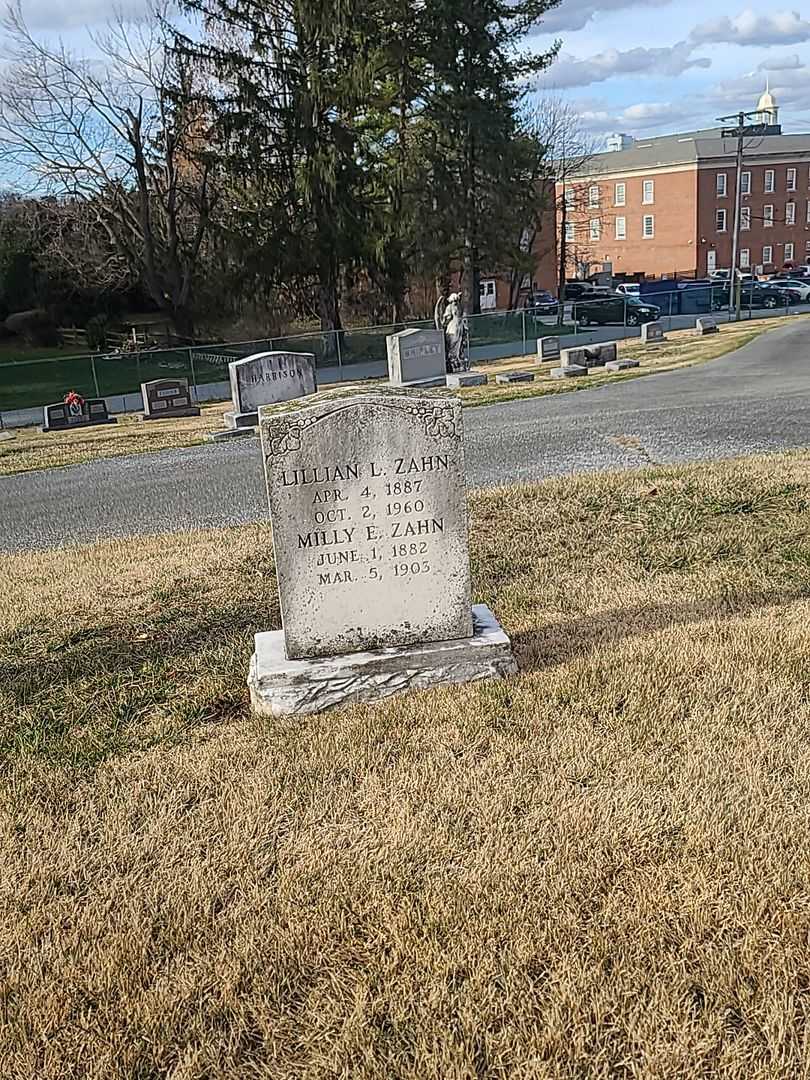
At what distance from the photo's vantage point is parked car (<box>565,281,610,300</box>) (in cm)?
4981

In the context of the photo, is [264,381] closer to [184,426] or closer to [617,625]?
[184,426]

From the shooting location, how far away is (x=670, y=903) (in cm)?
287

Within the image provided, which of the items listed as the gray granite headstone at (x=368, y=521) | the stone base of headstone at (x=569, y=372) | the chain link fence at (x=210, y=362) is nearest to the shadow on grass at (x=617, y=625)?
the gray granite headstone at (x=368, y=521)

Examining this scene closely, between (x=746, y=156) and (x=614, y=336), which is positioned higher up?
(x=746, y=156)

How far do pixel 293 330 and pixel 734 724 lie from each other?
33365 millimetres

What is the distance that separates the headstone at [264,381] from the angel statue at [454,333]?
582 centimetres

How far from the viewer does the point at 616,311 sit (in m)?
40.5

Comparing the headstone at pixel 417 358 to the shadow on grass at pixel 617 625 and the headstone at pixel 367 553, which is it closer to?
the shadow on grass at pixel 617 625

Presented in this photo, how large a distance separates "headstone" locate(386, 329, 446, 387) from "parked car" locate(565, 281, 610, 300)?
2982 centimetres

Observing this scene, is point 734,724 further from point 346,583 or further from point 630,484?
point 630,484

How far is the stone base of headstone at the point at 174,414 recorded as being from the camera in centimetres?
2077

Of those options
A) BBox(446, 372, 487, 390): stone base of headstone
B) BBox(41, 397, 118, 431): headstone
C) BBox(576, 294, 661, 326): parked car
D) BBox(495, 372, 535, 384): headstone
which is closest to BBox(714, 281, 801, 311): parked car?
BBox(576, 294, 661, 326): parked car

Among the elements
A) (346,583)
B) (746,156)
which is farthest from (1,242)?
(746,156)

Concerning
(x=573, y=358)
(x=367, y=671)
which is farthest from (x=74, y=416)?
(x=367, y=671)
